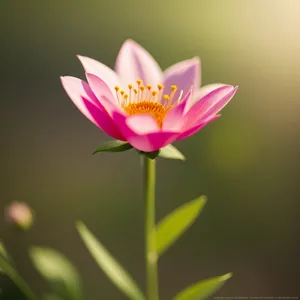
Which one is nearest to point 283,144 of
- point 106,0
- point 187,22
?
point 187,22

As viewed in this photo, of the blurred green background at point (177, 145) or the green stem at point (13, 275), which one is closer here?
the green stem at point (13, 275)

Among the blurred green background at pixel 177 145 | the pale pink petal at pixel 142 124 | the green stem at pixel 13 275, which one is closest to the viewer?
the pale pink petal at pixel 142 124

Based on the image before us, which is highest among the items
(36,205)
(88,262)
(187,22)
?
(187,22)

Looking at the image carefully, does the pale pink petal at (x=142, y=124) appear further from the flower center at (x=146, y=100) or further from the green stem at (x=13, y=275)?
the green stem at (x=13, y=275)

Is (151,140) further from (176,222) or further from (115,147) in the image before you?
(176,222)

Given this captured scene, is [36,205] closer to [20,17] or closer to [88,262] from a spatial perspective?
[88,262]

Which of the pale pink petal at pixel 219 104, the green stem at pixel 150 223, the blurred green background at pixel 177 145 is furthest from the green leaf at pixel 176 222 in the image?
the blurred green background at pixel 177 145

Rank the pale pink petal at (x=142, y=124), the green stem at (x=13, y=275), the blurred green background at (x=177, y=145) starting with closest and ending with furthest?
1. the pale pink petal at (x=142, y=124)
2. the green stem at (x=13, y=275)
3. the blurred green background at (x=177, y=145)

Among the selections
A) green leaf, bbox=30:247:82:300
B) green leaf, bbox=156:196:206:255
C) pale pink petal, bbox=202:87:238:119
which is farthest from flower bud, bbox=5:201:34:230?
pale pink petal, bbox=202:87:238:119
